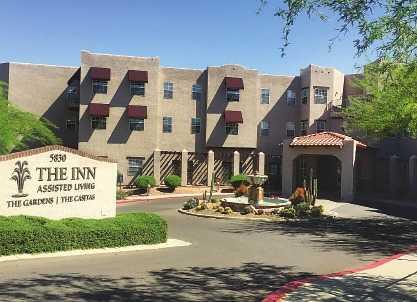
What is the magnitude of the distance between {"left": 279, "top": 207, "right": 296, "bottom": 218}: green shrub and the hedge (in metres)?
9.67

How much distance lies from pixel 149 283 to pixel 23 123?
66.0 ft

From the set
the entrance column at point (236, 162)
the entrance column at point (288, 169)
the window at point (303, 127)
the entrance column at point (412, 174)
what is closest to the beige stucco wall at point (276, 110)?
the window at point (303, 127)

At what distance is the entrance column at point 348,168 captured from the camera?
3669 centimetres

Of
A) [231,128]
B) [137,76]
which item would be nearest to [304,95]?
[231,128]

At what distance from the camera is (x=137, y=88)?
45.3 meters

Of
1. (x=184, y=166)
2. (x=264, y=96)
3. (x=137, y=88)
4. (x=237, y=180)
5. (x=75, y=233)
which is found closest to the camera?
(x=75, y=233)

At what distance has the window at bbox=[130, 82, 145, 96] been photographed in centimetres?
4516

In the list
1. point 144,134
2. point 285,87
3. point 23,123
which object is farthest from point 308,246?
point 285,87

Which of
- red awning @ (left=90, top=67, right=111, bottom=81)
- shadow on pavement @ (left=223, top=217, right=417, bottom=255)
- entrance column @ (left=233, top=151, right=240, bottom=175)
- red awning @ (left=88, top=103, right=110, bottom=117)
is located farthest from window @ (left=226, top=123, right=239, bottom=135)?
shadow on pavement @ (left=223, top=217, right=417, bottom=255)

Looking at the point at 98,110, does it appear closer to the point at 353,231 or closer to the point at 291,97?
the point at 291,97

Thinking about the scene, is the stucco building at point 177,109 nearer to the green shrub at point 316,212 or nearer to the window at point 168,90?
the window at point 168,90

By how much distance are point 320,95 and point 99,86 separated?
20207mm

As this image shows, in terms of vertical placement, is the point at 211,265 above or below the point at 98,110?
below

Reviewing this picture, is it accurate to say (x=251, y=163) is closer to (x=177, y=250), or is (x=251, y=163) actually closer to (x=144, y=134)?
(x=144, y=134)
